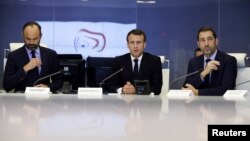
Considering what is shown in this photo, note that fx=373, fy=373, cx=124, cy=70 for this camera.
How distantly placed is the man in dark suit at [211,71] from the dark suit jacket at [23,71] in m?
1.29

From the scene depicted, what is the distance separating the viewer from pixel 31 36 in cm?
354

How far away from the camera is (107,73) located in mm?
4824

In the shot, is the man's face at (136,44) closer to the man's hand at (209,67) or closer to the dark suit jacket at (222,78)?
the dark suit jacket at (222,78)

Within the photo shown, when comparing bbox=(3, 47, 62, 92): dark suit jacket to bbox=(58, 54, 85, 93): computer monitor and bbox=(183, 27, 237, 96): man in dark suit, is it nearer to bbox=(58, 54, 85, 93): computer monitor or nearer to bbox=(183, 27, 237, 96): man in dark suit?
bbox=(58, 54, 85, 93): computer monitor

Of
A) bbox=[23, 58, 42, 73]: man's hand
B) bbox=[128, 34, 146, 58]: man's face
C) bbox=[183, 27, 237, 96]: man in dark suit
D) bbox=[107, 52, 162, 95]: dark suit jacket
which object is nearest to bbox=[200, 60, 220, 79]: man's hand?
bbox=[183, 27, 237, 96]: man in dark suit

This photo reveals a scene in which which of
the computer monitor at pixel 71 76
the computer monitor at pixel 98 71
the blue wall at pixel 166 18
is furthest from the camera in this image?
the blue wall at pixel 166 18

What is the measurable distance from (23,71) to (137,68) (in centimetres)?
107

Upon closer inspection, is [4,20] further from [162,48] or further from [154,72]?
[154,72]

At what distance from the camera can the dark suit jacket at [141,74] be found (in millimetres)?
3600

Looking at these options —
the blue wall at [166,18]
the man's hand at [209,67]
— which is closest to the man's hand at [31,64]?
the man's hand at [209,67]

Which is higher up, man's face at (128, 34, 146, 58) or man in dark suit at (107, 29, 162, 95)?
Answer: man's face at (128, 34, 146, 58)

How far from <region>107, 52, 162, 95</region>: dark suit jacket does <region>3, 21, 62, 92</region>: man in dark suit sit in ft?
1.80

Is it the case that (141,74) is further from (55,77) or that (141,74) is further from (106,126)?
(106,126)

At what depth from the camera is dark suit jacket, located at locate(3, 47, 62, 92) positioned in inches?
134
